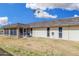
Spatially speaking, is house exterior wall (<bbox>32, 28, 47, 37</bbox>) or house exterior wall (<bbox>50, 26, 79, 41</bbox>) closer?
house exterior wall (<bbox>50, 26, 79, 41</bbox>)

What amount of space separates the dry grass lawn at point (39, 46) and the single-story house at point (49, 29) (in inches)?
5.9

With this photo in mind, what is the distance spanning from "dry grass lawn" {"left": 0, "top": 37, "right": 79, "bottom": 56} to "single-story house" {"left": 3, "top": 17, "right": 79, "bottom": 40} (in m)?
0.15

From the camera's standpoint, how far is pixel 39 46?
20.4 feet

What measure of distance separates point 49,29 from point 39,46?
1.77 feet

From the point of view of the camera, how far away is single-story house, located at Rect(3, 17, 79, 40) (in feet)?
20.3

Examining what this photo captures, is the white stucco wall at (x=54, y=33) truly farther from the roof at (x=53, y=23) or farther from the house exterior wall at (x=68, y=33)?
the roof at (x=53, y=23)

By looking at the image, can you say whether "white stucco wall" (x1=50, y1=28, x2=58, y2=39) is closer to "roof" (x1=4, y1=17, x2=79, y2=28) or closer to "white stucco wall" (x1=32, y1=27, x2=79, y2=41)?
"white stucco wall" (x1=32, y1=27, x2=79, y2=41)

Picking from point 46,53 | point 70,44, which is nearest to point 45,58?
point 46,53

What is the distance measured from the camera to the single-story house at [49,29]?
243 inches

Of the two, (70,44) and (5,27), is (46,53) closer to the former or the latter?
(70,44)

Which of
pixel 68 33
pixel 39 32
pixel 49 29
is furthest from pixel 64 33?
pixel 39 32

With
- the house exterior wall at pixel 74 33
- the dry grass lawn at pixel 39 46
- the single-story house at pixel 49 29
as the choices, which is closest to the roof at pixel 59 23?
the single-story house at pixel 49 29

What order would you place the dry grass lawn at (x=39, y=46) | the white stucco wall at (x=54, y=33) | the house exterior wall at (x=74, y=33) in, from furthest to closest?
the white stucco wall at (x=54, y=33) → the house exterior wall at (x=74, y=33) → the dry grass lawn at (x=39, y=46)

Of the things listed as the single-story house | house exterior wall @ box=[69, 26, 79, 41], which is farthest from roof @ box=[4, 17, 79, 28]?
house exterior wall @ box=[69, 26, 79, 41]
